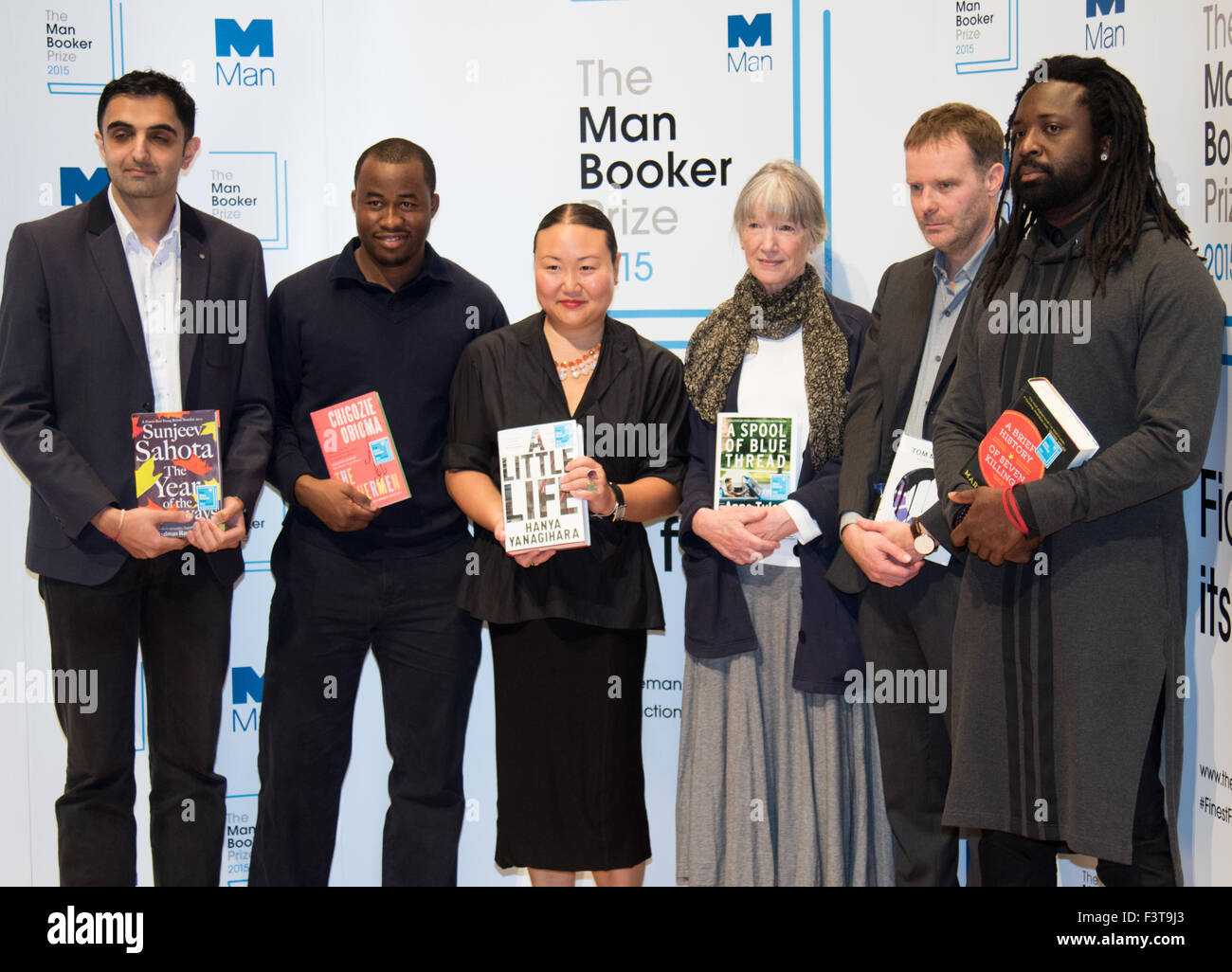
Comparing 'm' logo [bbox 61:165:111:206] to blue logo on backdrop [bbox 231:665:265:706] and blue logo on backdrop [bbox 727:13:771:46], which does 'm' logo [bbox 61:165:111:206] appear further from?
blue logo on backdrop [bbox 727:13:771:46]

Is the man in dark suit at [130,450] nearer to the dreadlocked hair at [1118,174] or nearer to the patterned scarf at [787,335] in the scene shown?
the patterned scarf at [787,335]

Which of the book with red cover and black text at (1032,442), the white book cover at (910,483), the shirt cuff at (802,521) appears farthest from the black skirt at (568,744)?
the book with red cover and black text at (1032,442)

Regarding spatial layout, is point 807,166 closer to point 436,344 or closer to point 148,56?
point 436,344

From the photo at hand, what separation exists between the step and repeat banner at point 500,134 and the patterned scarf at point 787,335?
2.36ft

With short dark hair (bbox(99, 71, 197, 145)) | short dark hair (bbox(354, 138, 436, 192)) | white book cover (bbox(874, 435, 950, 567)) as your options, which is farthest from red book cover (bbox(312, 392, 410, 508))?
white book cover (bbox(874, 435, 950, 567))

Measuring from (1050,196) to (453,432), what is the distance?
1946 mm

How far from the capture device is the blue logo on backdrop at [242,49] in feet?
14.7

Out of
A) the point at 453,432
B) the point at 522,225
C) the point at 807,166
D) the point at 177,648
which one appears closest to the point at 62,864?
the point at 177,648

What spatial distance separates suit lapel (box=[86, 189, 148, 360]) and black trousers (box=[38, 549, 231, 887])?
750 mm

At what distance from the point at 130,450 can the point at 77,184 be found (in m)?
1.30

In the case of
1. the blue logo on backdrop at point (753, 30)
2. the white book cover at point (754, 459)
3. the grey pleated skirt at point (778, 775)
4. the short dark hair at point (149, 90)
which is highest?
the blue logo on backdrop at point (753, 30)

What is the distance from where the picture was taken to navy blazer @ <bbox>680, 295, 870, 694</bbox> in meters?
3.64

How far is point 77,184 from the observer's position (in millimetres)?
4465

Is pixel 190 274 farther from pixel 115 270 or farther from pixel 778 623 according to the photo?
pixel 778 623
